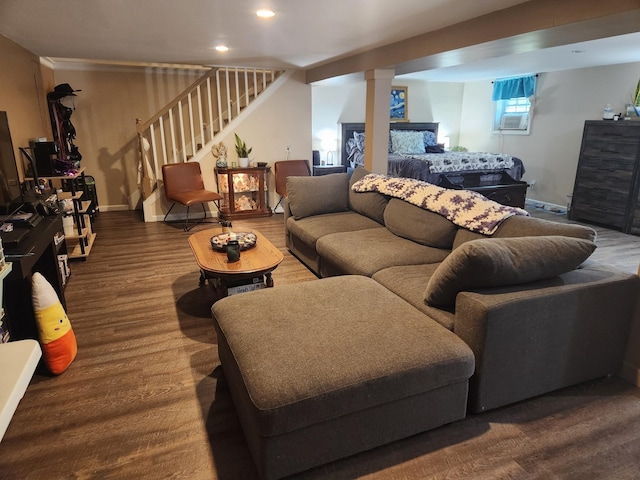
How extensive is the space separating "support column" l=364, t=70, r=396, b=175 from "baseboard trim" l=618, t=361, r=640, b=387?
3.15m

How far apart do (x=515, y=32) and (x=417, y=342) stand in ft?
7.38

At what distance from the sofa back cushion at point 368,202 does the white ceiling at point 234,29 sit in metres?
1.33

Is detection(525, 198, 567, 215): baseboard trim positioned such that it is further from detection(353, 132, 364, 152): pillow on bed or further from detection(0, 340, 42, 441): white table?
detection(0, 340, 42, 441): white table

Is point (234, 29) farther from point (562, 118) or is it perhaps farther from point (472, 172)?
point (562, 118)

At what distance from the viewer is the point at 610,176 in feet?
17.3

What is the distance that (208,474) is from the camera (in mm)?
1613

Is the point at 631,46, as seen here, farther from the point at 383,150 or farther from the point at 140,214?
the point at 140,214

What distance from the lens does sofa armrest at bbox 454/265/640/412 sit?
179cm

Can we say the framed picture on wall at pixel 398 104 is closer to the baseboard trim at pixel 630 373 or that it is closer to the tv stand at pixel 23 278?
the baseboard trim at pixel 630 373

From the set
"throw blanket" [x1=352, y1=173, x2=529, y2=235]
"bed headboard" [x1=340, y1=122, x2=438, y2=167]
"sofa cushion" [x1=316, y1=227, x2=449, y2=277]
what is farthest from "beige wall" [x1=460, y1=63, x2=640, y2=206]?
"sofa cushion" [x1=316, y1=227, x2=449, y2=277]

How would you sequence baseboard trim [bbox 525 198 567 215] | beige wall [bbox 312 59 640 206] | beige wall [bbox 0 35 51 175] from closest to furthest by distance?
beige wall [bbox 0 35 51 175] → beige wall [bbox 312 59 640 206] → baseboard trim [bbox 525 198 567 215]

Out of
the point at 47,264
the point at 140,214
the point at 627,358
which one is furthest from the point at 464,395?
the point at 140,214

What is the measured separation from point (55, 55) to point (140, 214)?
2.16 m

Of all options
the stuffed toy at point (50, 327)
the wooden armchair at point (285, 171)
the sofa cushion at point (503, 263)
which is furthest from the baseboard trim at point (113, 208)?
the sofa cushion at point (503, 263)
